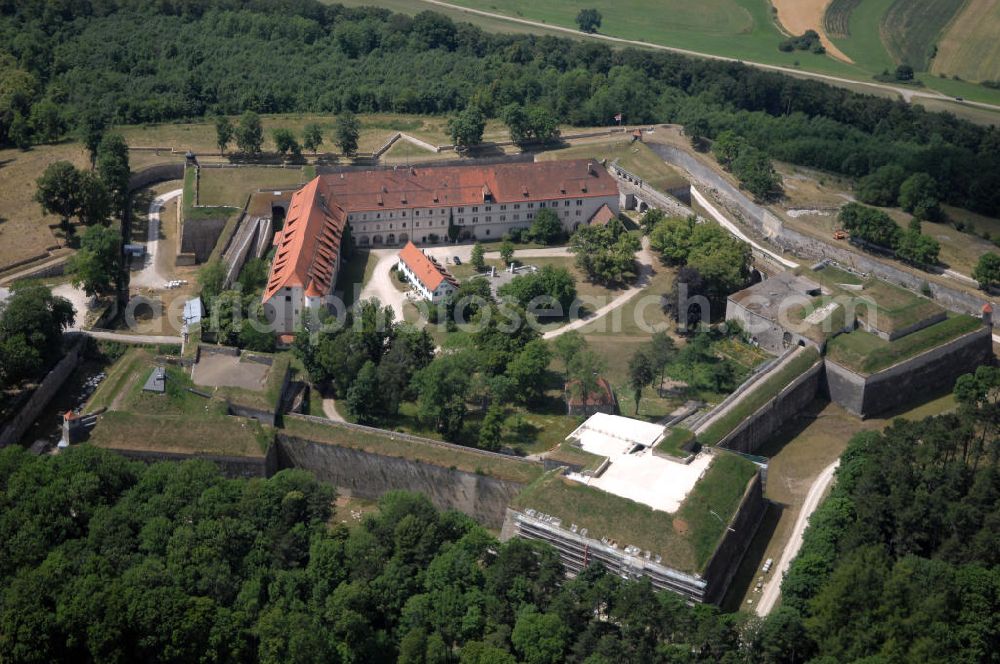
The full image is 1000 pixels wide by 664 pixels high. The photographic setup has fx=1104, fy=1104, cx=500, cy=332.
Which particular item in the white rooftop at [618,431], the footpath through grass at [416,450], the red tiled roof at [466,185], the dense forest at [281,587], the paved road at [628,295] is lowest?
the dense forest at [281,587]

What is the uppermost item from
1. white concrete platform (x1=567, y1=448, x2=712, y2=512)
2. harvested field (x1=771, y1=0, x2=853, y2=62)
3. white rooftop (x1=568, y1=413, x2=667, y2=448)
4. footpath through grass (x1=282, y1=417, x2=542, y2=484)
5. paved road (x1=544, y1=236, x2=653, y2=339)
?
harvested field (x1=771, y1=0, x2=853, y2=62)

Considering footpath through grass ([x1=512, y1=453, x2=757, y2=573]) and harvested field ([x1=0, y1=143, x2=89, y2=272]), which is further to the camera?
harvested field ([x1=0, y1=143, x2=89, y2=272])

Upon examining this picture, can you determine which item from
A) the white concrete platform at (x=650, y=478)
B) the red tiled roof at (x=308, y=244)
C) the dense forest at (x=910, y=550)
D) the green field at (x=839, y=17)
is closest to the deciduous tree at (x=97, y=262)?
the red tiled roof at (x=308, y=244)

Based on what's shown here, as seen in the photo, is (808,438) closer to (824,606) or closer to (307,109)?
(824,606)

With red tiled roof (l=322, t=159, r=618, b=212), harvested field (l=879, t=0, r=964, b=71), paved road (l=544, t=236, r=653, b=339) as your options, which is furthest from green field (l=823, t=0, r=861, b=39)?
paved road (l=544, t=236, r=653, b=339)

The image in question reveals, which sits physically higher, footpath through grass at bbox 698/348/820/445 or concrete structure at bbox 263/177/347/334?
concrete structure at bbox 263/177/347/334

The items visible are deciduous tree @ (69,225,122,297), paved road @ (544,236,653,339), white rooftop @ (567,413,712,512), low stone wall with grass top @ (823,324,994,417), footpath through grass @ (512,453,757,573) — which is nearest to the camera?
footpath through grass @ (512,453,757,573)

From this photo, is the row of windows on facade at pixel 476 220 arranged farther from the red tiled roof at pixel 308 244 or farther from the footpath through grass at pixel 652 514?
the footpath through grass at pixel 652 514

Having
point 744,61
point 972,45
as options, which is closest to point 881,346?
point 744,61

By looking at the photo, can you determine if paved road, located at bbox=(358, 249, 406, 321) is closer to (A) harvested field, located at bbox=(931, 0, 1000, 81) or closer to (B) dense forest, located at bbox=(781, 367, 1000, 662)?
(B) dense forest, located at bbox=(781, 367, 1000, 662)
